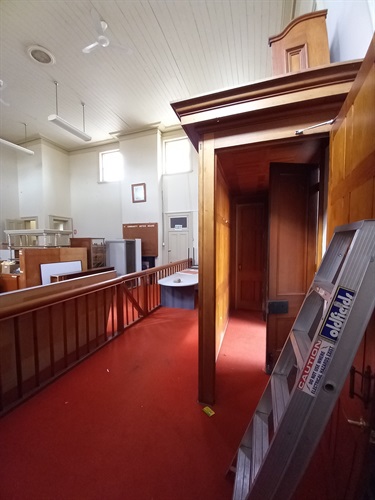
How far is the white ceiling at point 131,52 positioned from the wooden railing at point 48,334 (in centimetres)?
277

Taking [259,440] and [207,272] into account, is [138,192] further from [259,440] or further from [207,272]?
[259,440]

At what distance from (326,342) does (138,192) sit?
22.3ft

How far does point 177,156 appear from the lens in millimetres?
6609

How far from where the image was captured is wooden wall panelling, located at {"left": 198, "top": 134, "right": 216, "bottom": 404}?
5.27 ft

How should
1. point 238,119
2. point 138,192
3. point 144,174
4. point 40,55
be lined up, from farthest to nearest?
point 138,192
point 144,174
point 40,55
point 238,119

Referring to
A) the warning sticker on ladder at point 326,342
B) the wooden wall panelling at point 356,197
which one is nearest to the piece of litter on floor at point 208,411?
the wooden wall panelling at point 356,197

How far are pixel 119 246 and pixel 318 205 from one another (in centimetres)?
496

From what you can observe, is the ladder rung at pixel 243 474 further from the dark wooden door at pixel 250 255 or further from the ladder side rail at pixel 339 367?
the dark wooden door at pixel 250 255

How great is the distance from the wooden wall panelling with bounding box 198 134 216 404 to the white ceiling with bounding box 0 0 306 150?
45.4 inches

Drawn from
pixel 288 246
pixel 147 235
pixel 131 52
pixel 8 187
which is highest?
pixel 131 52

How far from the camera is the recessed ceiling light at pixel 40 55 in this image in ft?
12.7

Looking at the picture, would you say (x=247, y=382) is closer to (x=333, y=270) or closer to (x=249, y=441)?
(x=249, y=441)

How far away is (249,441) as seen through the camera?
3.63 feet

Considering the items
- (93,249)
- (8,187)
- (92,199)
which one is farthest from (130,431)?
(8,187)
